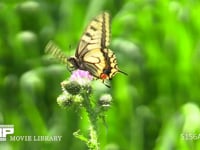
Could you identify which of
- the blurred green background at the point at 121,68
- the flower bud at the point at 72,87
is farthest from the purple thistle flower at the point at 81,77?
the blurred green background at the point at 121,68

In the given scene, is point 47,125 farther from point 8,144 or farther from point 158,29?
point 158,29

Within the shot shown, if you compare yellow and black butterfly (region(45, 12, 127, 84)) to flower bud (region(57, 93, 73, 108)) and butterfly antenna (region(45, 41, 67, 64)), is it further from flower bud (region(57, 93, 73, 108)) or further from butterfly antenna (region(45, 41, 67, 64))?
flower bud (region(57, 93, 73, 108))

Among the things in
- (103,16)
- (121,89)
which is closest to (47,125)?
(121,89)

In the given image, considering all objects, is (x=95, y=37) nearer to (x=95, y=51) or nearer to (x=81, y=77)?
(x=95, y=51)

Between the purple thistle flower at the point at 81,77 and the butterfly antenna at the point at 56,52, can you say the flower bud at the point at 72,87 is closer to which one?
the purple thistle flower at the point at 81,77

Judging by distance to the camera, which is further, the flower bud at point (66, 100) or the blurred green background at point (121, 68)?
the blurred green background at point (121, 68)

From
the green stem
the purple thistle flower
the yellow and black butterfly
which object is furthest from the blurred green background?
the green stem

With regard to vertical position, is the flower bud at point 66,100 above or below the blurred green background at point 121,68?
below

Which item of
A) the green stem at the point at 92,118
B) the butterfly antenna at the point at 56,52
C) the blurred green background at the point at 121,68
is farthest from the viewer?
the blurred green background at the point at 121,68
